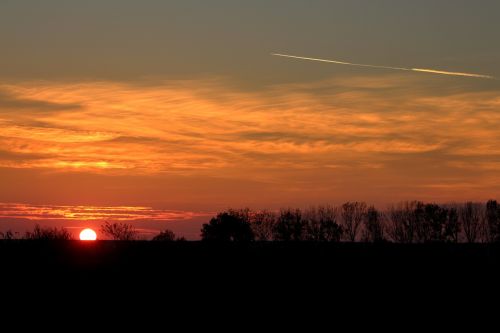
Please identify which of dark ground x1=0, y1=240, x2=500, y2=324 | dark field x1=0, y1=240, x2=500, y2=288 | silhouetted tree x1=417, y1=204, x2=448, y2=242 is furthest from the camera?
silhouetted tree x1=417, y1=204, x2=448, y2=242

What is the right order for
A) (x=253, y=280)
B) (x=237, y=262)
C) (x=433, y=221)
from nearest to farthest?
(x=253, y=280), (x=237, y=262), (x=433, y=221)

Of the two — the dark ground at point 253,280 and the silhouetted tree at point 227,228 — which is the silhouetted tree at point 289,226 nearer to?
the silhouetted tree at point 227,228

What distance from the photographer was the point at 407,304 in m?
39.3

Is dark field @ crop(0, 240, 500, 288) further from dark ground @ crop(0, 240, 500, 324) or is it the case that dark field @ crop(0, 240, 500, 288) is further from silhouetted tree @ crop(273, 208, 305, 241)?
silhouetted tree @ crop(273, 208, 305, 241)

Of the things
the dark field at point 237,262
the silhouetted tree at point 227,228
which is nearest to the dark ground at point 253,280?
the dark field at point 237,262

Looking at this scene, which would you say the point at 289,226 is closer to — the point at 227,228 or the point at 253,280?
the point at 227,228

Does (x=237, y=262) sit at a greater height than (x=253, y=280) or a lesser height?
greater

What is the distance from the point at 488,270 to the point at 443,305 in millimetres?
6072

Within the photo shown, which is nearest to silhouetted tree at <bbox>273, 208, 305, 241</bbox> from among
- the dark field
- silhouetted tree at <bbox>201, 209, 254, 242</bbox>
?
silhouetted tree at <bbox>201, 209, 254, 242</bbox>

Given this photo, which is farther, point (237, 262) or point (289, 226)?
point (289, 226)

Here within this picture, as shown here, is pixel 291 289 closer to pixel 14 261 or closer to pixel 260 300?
pixel 260 300

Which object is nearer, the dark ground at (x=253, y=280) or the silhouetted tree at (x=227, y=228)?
the dark ground at (x=253, y=280)

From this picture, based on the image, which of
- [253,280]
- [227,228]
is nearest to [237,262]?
[253,280]

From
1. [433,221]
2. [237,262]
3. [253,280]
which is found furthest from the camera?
[433,221]
